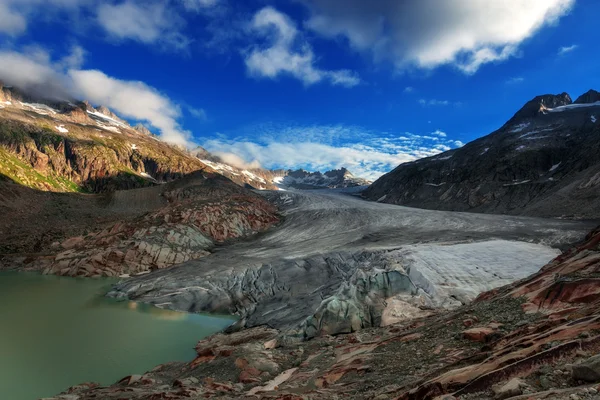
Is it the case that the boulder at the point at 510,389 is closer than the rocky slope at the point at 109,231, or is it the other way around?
the boulder at the point at 510,389

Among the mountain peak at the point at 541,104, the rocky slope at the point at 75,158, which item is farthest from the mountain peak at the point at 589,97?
the rocky slope at the point at 75,158

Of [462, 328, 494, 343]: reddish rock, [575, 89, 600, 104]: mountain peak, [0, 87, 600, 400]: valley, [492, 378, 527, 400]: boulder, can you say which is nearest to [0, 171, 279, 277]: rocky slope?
[0, 87, 600, 400]: valley

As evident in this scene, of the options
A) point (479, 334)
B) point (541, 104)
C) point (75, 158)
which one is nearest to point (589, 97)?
point (541, 104)

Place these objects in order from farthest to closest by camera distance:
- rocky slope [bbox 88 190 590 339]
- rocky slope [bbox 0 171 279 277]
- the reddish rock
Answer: rocky slope [bbox 0 171 279 277] → rocky slope [bbox 88 190 590 339] → the reddish rock

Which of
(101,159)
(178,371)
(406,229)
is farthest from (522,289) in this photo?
(101,159)

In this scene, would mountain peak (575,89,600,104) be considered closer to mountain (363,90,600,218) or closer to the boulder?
mountain (363,90,600,218)

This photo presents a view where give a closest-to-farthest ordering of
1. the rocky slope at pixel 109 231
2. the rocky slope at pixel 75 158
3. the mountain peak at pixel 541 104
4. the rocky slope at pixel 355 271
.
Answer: the rocky slope at pixel 355 271 < the rocky slope at pixel 109 231 < the mountain peak at pixel 541 104 < the rocky slope at pixel 75 158

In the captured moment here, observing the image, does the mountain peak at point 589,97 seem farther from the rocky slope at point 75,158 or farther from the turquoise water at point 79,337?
the rocky slope at point 75,158
